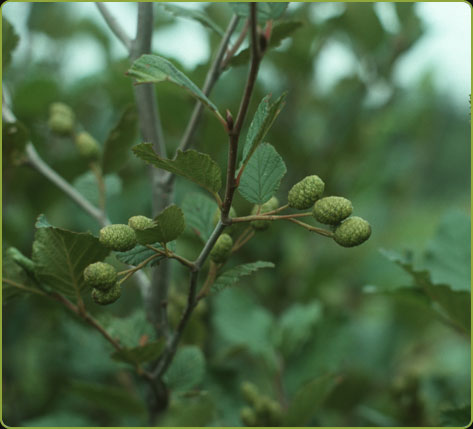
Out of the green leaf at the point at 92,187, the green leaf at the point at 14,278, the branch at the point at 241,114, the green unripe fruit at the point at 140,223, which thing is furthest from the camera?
the green leaf at the point at 92,187

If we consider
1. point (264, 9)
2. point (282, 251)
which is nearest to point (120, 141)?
point (264, 9)

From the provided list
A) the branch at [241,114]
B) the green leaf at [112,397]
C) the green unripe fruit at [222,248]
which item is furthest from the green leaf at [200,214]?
the green leaf at [112,397]

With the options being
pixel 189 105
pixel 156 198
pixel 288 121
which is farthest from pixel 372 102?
pixel 156 198

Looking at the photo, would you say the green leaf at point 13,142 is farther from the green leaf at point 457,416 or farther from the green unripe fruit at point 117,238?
the green leaf at point 457,416

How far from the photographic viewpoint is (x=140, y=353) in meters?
0.68

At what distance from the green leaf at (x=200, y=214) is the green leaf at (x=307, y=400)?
30 cm

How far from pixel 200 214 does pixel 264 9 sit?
10.4 inches

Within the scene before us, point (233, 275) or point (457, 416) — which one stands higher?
point (233, 275)

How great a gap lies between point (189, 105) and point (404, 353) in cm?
95

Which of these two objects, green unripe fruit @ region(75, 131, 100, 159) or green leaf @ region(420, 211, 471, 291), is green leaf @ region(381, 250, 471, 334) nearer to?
green leaf @ region(420, 211, 471, 291)

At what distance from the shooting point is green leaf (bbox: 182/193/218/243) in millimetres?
676

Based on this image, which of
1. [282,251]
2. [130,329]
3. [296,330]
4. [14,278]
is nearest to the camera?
[14,278]

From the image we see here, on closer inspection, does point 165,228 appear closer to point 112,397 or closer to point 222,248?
point 222,248

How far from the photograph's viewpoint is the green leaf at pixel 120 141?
2.63 ft
